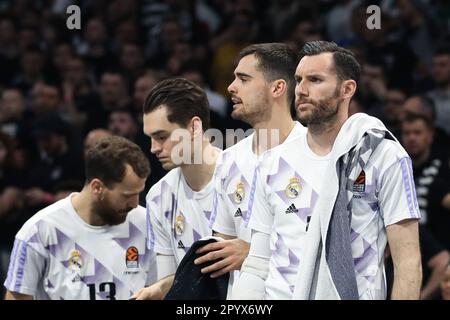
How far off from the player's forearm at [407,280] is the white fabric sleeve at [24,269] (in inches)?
87.3

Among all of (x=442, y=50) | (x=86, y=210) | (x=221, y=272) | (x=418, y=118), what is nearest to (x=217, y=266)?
(x=221, y=272)

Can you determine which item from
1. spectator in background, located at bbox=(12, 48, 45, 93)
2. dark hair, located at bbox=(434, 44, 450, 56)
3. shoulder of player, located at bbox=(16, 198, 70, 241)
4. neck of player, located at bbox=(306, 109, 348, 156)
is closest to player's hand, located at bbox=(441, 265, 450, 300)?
neck of player, located at bbox=(306, 109, 348, 156)

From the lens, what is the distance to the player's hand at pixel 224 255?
5359 mm

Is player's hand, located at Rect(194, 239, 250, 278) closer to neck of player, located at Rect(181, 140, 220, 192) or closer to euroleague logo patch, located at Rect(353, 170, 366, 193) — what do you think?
neck of player, located at Rect(181, 140, 220, 192)

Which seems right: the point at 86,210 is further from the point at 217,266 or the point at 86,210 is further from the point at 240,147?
the point at 217,266

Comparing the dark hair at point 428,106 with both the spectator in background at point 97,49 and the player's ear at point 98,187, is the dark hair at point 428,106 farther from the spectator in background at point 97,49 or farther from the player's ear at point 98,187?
the spectator in background at point 97,49

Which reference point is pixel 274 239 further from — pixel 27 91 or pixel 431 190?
pixel 27 91

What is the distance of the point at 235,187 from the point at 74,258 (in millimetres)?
1071

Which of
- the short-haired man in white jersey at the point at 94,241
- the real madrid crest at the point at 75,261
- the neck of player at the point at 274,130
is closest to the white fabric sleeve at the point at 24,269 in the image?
the short-haired man in white jersey at the point at 94,241

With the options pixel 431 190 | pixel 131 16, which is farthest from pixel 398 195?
pixel 131 16

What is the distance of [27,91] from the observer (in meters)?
10.8

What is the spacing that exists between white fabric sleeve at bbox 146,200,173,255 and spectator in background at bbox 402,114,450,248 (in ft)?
6.14

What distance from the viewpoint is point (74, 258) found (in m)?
6.16
